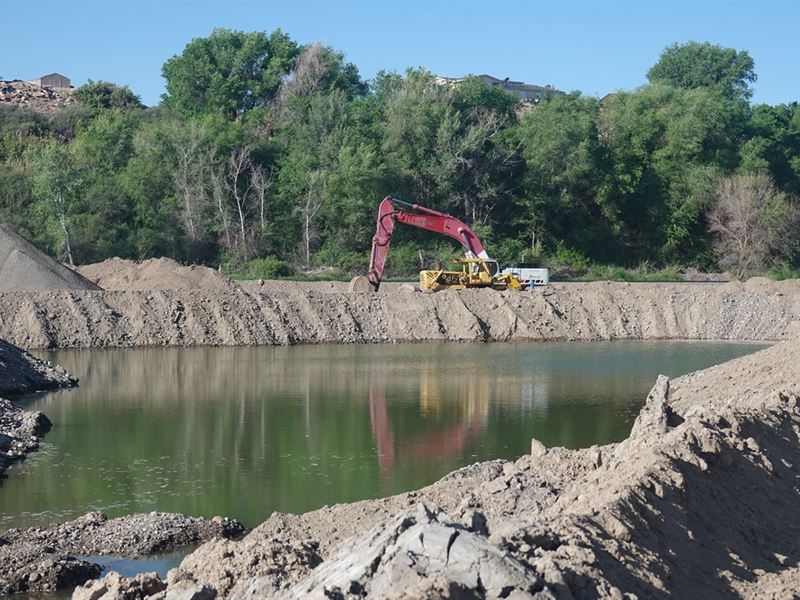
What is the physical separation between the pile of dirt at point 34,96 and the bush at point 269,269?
36515mm

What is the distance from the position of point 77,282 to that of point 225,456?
74.8 ft

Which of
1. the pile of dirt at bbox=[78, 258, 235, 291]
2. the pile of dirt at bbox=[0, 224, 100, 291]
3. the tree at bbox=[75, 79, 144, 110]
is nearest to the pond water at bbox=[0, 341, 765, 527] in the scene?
the pile of dirt at bbox=[0, 224, 100, 291]

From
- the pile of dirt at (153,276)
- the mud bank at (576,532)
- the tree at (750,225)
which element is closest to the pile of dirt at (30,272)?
the pile of dirt at (153,276)

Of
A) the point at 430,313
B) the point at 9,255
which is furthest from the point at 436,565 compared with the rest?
the point at 9,255

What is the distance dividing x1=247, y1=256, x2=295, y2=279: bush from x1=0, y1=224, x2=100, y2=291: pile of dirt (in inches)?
467

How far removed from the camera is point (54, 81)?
3915 inches

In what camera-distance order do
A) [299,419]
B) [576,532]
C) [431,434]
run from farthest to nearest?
[299,419] < [431,434] < [576,532]

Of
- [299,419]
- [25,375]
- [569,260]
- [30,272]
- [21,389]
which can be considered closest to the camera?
[299,419]

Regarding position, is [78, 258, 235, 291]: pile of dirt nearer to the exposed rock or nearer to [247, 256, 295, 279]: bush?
[247, 256, 295, 279]: bush

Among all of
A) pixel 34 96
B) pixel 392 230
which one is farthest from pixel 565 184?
pixel 34 96

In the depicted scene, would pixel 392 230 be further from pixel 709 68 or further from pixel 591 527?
pixel 709 68

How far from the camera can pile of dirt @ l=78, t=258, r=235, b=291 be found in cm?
4303

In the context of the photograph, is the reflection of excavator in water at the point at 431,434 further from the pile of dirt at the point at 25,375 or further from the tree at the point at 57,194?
the tree at the point at 57,194

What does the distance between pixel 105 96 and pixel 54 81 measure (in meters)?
20.9
